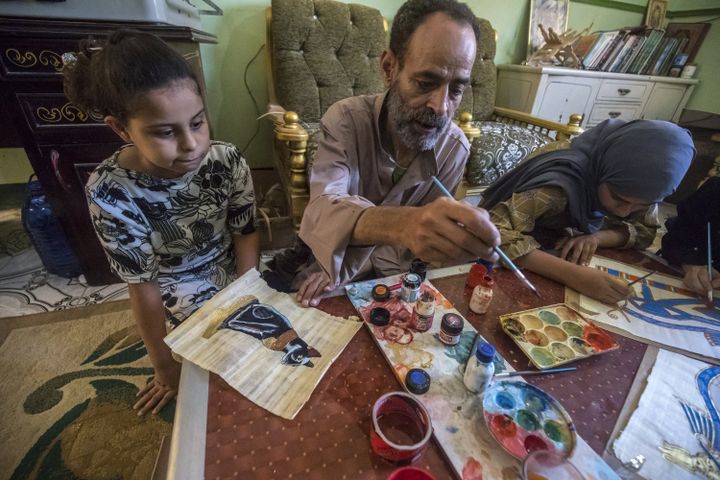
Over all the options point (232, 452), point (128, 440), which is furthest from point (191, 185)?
point (128, 440)

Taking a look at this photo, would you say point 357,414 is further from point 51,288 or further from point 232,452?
point 51,288

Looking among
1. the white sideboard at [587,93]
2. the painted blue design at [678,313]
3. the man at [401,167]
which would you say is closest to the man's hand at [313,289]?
the man at [401,167]

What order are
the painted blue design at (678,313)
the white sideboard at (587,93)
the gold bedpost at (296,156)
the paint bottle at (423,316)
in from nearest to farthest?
the paint bottle at (423,316) → the painted blue design at (678,313) → the gold bedpost at (296,156) → the white sideboard at (587,93)

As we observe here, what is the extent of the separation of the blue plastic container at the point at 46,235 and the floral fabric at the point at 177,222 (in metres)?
0.93

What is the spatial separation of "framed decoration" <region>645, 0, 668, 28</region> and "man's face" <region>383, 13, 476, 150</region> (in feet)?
10.5

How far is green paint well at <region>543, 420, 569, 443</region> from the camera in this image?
0.45 m

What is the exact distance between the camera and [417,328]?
599mm

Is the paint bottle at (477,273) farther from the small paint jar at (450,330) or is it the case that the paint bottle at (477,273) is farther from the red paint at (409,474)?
the red paint at (409,474)

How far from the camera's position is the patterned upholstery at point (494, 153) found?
1826 millimetres

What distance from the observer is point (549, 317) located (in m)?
0.67

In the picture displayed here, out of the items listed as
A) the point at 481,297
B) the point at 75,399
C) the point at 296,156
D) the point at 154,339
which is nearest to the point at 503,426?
the point at 481,297

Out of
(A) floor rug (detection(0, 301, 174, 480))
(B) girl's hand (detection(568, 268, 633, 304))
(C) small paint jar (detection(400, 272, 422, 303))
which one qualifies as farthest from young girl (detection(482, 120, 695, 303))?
(A) floor rug (detection(0, 301, 174, 480))

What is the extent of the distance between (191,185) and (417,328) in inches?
28.0

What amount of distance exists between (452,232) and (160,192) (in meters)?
0.75
